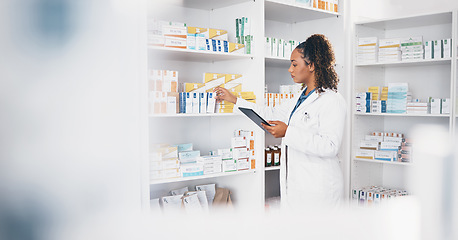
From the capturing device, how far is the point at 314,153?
1.75 metres

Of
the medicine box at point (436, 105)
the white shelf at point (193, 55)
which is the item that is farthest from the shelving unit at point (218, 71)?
the medicine box at point (436, 105)

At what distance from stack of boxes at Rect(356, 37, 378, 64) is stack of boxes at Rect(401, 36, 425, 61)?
179mm

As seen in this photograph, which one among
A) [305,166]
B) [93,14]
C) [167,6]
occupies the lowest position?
[305,166]

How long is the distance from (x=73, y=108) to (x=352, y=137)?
251cm

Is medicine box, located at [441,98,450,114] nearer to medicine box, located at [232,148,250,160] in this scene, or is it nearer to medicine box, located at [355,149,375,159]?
medicine box, located at [355,149,375,159]

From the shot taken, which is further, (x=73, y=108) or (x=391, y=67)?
(x=391, y=67)

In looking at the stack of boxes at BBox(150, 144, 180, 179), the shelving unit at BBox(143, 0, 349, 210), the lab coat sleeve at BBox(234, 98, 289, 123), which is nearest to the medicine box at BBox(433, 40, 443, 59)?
the shelving unit at BBox(143, 0, 349, 210)

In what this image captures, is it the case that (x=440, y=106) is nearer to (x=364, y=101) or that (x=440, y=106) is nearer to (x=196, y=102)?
(x=364, y=101)

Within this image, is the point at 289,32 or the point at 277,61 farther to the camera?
the point at 289,32

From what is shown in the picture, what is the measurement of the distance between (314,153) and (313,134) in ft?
0.26

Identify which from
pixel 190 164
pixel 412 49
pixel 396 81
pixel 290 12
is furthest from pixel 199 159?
pixel 396 81

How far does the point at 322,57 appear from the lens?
6.13 ft

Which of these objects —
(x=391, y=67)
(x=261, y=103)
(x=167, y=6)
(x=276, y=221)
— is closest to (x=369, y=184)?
(x=391, y=67)

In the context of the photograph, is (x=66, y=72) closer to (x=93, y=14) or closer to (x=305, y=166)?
(x=93, y=14)
